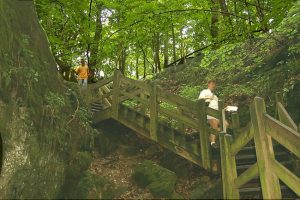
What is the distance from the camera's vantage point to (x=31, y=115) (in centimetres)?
739

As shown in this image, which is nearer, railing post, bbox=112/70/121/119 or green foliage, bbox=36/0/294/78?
railing post, bbox=112/70/121/119

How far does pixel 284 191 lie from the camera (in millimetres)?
6359

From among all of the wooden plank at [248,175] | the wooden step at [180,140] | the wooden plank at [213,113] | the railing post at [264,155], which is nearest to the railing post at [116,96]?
the wooden step at [180,140]

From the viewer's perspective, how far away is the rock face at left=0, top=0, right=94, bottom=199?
21.8 ft

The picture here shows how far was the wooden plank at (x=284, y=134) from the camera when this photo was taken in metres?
4.60

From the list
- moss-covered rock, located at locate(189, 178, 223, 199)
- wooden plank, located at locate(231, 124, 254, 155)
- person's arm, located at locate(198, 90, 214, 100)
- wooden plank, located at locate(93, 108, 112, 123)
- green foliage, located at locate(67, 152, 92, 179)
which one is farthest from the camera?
wooden plank, located at locate(93, 108, 112, 123)

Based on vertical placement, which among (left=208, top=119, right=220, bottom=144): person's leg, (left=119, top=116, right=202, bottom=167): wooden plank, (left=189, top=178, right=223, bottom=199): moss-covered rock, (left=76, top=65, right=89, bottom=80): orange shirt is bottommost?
(left=189, top=178, right=223, bottom=199): moss-covered rock

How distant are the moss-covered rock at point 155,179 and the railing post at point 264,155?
10.8 feet

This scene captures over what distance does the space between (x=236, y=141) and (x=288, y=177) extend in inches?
68.1

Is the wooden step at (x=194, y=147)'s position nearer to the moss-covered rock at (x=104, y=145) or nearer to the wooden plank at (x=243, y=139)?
the wooden plank at (x=243, y=139)

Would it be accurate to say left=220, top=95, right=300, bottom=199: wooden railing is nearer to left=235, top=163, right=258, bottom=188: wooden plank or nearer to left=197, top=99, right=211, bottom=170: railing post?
left=235, top=163, right=258, bottom=188: wooden plank

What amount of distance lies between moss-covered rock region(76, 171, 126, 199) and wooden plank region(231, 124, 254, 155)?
3.34m

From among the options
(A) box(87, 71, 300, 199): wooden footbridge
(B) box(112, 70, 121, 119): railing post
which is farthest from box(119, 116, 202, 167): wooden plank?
(B) box(112, 70, 121, 119): railing post

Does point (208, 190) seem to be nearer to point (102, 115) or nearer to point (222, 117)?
point (222, 117)
